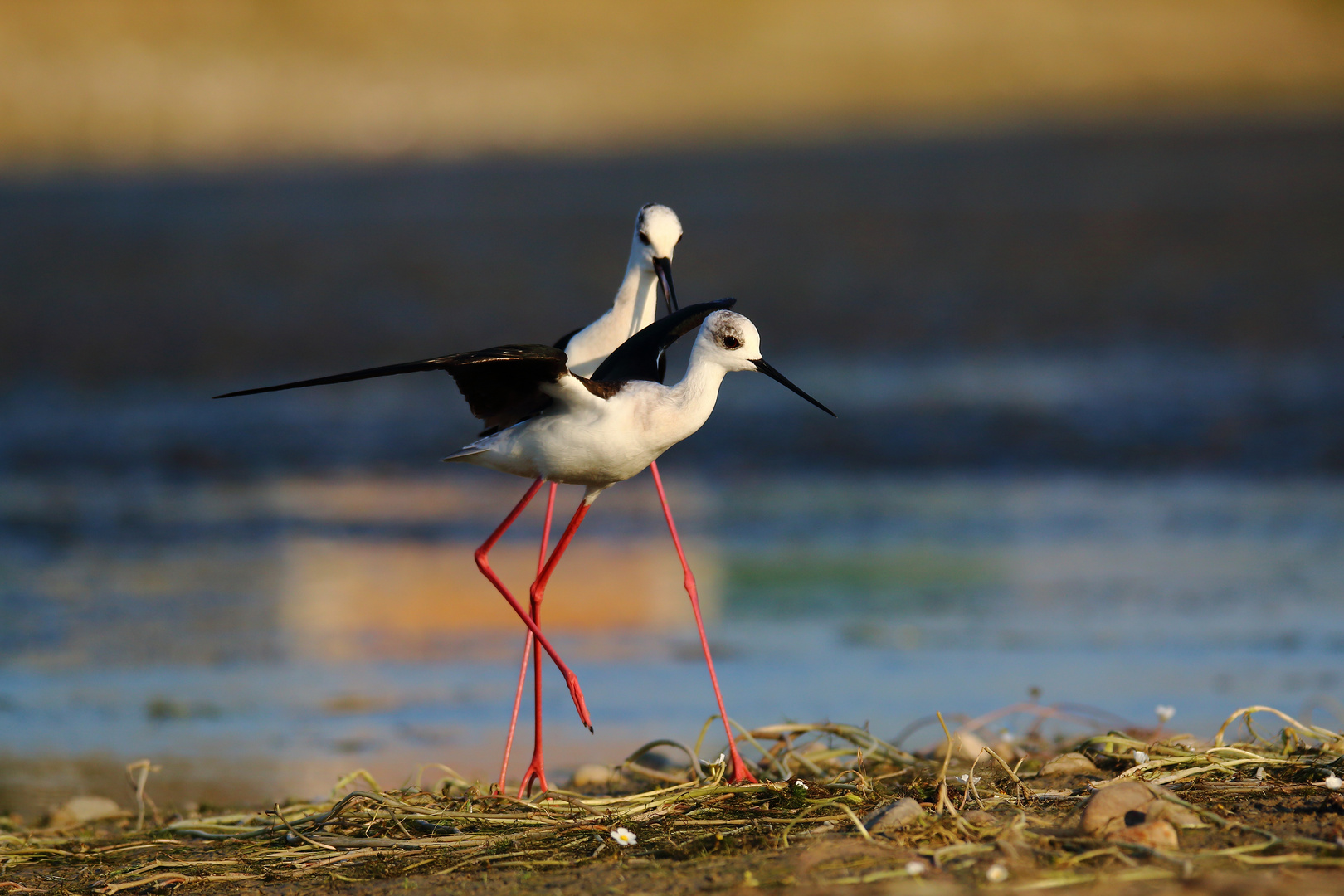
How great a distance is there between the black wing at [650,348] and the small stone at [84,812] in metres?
2.02

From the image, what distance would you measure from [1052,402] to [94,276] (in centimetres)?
1130

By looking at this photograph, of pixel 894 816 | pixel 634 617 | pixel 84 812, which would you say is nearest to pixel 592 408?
pixel 894 816

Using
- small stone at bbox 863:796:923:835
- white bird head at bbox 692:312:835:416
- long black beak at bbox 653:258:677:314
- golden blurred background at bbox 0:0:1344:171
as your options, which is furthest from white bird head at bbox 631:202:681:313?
golden blurred background at bbox 0:0:1344:171

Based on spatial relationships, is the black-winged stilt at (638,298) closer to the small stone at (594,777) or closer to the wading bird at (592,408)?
the small stone at (594,777)

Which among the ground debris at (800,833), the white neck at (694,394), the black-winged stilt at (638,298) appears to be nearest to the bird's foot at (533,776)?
the ground debris at (800,833)

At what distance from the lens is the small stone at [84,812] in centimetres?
520

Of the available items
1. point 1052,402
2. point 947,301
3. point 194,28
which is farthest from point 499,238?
point 194,28

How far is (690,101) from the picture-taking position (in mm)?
34812

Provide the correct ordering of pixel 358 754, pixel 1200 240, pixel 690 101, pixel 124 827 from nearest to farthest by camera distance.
A: pixel 124 827 → pixel 358 754 → pixel 1200 240 → pixel 690 101

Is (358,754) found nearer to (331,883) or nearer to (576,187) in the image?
(331,883)

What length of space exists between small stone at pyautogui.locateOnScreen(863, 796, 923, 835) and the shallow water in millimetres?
1780

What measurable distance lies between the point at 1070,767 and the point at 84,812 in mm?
2989

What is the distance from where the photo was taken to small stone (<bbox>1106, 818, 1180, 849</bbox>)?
11.9ft

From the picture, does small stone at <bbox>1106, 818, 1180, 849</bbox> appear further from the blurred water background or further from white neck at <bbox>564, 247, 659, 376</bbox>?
white neck at <bbox>564, 247, 659, 376</bbox>
